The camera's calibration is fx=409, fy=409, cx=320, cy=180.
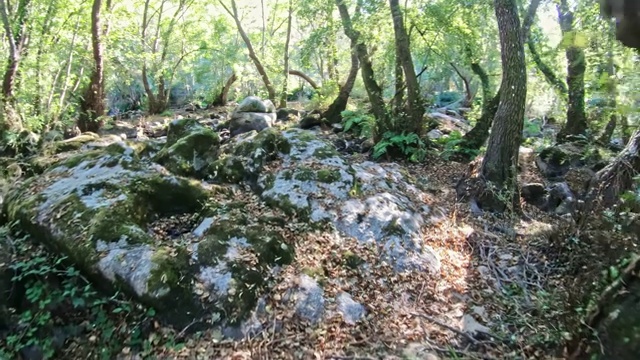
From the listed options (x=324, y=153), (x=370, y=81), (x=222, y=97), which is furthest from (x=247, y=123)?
(x=222, y=97)

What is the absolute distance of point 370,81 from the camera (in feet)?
32.7

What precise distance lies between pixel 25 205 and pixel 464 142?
8750 millimetres

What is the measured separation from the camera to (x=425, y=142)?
979 cm

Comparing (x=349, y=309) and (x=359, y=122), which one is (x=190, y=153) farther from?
(x=359, y=122)

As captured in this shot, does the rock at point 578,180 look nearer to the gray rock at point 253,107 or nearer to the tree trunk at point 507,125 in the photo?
the tree trunk at point 507,125

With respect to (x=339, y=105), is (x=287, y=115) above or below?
below

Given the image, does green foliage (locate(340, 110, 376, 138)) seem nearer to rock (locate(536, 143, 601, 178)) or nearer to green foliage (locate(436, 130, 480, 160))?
green foliage (locate(436, 130, 480, 160))

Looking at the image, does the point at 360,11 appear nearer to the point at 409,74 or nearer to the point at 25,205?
the point at 409,74

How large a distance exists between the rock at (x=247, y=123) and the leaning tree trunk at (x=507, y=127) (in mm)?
7184

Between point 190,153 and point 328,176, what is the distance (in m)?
2.36

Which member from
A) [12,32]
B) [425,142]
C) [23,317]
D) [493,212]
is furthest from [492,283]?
[12,32]

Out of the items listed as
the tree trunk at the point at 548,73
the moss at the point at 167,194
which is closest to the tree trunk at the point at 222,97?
the tree trunk at the point at 548,73

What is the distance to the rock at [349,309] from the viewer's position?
13.2 ft

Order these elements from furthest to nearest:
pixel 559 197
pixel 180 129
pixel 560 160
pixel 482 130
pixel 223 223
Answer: pixel 482 130, pixel 560 160, pixel 180 129, pixel 559 197, pixel 223 223
